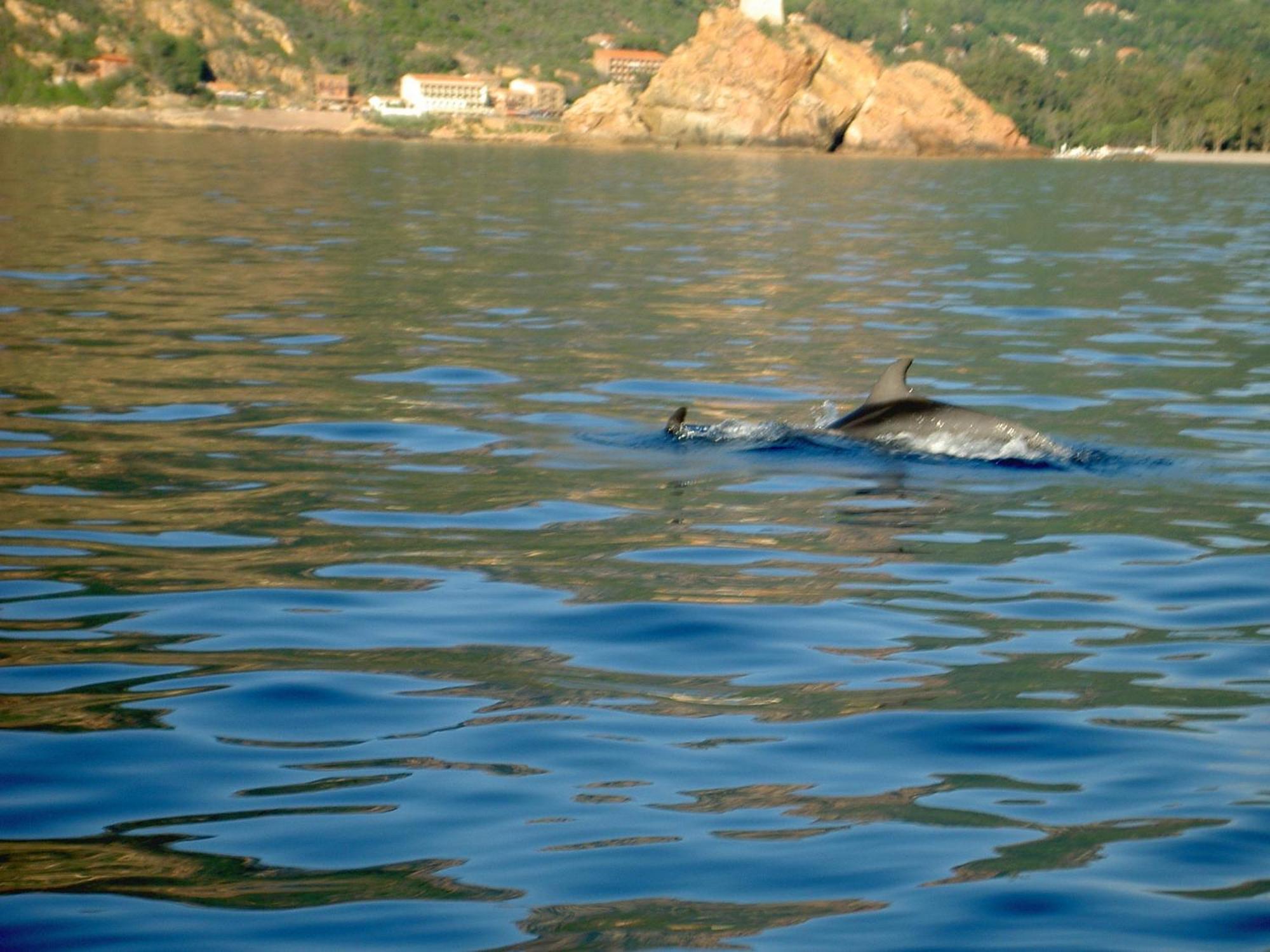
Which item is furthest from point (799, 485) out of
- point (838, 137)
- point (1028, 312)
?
point (838, 137)

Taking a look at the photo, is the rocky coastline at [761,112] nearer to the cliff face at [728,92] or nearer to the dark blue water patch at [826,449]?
the cliff face at [728,92]

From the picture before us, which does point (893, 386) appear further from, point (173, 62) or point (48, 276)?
point (173, 62)

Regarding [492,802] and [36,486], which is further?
[36,486]

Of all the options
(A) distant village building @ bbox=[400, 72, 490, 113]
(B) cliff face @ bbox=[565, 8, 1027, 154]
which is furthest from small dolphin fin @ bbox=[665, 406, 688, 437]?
(A) distant village building @ bbox=[400, 72, 490, 113]

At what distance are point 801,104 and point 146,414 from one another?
138 m

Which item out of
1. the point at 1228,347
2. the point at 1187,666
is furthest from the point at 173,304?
the point at 1187,666

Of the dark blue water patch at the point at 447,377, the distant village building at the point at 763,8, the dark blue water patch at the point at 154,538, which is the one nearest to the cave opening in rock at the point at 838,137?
the distant village building at the point at 763,8

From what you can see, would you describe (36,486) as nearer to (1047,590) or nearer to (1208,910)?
(1047,590)

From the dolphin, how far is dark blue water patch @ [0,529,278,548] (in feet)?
11.9

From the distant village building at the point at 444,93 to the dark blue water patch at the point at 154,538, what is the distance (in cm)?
17241

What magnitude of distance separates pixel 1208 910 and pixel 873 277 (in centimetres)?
2302

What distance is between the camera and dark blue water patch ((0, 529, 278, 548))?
29.9 feet

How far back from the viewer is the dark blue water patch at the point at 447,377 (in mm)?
15329

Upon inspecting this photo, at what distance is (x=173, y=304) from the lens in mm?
20250
